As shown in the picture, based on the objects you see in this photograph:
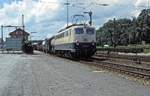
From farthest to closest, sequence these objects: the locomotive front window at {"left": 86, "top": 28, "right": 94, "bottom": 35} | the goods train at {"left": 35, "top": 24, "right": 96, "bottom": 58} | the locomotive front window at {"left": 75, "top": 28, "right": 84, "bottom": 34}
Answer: the locomotive front window at {"left": 86, "top": 28, "right": 94, "bottom": 35}
the locomotive front window at {"left": 75, "top": 28, "right": 84, "bottom": 34}
the goods train at {"left": 35, "top": 24, "right": 96, "bottom": 58}

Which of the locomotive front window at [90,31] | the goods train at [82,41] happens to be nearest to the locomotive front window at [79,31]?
the goods train at [82,41]

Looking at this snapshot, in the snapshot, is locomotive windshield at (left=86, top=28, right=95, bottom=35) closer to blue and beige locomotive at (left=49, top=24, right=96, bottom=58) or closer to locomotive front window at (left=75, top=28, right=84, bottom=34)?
blue and beige locomotive at (left=49, top=24, right=96, bottom=58)

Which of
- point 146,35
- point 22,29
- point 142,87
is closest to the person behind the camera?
point 142,87

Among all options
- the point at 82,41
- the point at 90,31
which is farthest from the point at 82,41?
the point at 90,31

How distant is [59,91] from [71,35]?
27566 mm

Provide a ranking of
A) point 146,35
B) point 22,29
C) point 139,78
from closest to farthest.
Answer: point 139,78 < point 22,29 < point 146,35

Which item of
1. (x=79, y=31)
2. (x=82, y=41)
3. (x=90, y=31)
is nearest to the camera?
(x=82, y=41)

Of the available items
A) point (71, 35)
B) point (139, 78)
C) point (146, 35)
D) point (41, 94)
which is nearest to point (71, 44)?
point (71, 35)

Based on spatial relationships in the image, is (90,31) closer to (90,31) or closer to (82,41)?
(90,31)

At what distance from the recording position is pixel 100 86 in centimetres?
1791

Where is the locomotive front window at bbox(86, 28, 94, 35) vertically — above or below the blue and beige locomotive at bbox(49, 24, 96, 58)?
above

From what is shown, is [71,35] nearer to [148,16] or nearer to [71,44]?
[71,44]

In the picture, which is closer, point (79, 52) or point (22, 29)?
point (79, 52)

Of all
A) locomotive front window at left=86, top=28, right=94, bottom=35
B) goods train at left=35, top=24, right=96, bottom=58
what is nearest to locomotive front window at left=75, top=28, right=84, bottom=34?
goods train at left=35, top=24, right=96, bottom=58
